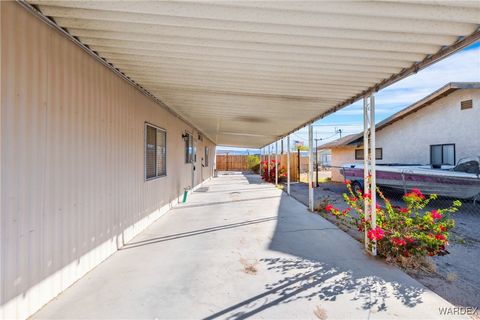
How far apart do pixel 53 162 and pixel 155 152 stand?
3.30 metres

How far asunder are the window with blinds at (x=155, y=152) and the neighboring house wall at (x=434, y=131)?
9.01 metres

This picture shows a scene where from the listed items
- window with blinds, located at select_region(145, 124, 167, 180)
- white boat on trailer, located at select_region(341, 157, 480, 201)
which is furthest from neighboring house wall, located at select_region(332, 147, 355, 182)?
window with blinds, located at select_region(145, 124, 167, 180)

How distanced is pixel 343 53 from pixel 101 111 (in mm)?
2924

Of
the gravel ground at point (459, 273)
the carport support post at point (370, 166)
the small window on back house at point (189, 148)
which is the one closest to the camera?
the gravel ground at point (459, 273)

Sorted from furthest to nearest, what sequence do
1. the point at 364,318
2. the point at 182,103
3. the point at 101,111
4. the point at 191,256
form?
the point at 182,103, the point at 191,256, the point at 101,111, the point at 364,318

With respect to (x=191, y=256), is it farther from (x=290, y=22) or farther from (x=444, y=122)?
(x=444, y=122)

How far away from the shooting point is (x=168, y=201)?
22.3 ft

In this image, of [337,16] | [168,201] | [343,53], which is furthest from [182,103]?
[337,16]

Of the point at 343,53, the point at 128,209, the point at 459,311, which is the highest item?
the point at 343,53

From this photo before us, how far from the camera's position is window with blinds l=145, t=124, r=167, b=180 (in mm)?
5266

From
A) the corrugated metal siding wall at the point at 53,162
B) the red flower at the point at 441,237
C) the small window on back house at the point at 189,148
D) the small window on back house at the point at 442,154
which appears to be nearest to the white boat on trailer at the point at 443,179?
the small window on back house at the point at 442,154

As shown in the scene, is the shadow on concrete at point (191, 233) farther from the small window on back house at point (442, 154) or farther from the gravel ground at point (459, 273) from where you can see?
the small window on back house at point (442, 154)

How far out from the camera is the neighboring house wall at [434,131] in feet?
27.2

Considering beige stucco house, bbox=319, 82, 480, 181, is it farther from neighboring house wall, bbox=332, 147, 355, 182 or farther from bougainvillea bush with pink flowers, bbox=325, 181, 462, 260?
bougainvillea bush with pink flowers, bbox=325, 181, 462, 260
